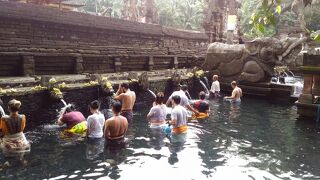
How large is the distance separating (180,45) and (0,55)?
15.3 metres

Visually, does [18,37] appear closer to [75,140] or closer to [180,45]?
[75,140]

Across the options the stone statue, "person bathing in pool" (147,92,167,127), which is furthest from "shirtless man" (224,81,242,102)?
"person bathing in pool" (147,92,167,127)

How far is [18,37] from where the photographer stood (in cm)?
1405

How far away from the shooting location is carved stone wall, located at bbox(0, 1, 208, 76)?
13664 millimetres

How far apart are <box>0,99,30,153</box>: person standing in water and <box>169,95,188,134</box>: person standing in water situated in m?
3.90

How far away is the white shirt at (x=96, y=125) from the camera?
336 inches

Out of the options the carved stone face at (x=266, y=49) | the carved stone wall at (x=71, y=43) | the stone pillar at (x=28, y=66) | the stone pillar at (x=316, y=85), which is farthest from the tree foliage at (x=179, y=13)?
the stone pillar at (x=316, y=85)

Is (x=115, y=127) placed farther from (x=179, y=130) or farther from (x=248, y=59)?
(x=248, y=59)

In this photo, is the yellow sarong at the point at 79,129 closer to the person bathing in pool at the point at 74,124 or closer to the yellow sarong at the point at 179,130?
the person bathing in pool at the point at 74,124

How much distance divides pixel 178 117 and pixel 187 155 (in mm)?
1306

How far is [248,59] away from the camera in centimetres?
1977

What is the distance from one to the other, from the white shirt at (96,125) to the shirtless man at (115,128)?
412 millimetres

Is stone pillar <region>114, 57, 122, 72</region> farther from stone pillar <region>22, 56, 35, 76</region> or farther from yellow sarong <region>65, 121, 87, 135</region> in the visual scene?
yellow sarong <region>65, 121, 87, 135</region>

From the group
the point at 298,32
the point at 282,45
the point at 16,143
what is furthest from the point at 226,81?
the point at 298,32
